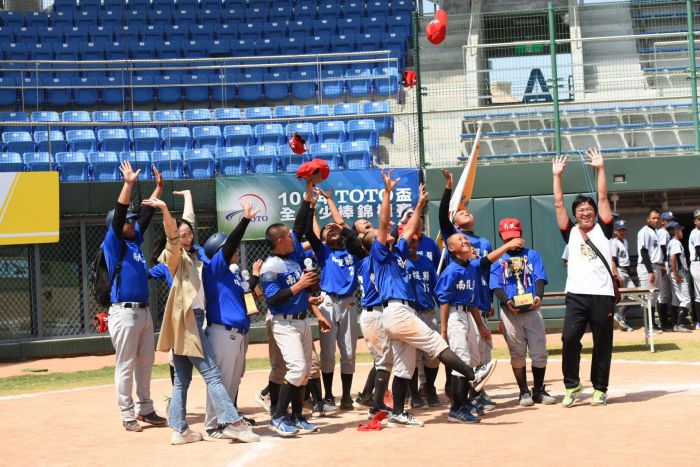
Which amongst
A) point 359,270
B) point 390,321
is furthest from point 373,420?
point 359,270

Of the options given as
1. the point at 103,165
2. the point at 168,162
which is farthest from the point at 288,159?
the point at 103,165

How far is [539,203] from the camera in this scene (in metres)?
17.0

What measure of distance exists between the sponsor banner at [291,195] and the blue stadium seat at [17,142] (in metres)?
5.60

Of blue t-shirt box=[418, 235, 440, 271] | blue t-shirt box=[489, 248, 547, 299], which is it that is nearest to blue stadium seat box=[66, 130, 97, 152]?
blue t-shirt box=[418, 235, 440, 271]

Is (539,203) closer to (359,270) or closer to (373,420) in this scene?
(359,270)

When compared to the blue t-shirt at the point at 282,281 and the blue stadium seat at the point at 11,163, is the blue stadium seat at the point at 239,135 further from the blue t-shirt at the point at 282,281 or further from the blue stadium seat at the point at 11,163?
the blue t-shirt at the point at 282,281

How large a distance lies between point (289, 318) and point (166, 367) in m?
6.90

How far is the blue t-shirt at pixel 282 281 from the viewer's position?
8.01 m

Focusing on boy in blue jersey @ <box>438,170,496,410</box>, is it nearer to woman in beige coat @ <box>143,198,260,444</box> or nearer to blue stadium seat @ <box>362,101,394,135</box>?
woman in beige coat @ <box>143,198,260,444</box>

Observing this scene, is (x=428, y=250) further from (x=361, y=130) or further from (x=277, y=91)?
(x=277, y=91)

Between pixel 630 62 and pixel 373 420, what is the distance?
12516 mm

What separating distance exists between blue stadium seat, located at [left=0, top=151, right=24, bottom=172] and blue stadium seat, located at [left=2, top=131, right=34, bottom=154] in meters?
0.91

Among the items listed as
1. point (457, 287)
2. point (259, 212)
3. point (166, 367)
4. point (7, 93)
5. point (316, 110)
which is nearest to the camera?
point (457, 287)

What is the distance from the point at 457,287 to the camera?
331 inches
